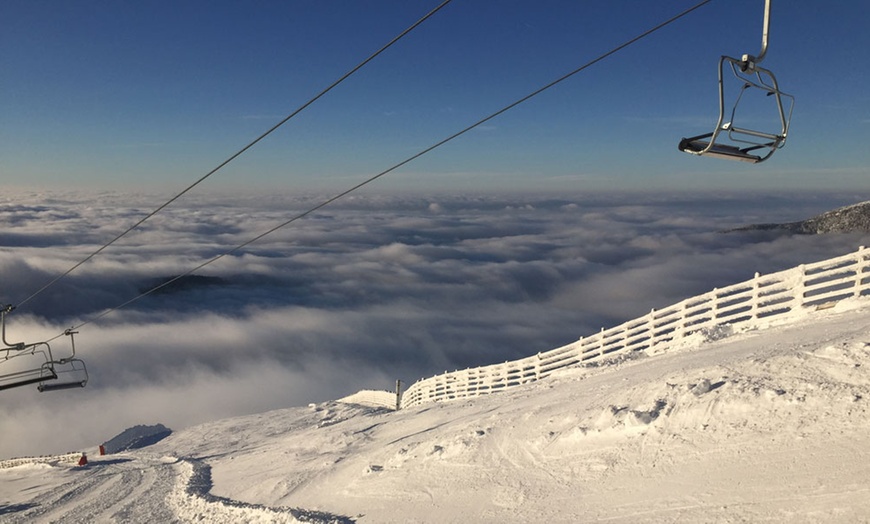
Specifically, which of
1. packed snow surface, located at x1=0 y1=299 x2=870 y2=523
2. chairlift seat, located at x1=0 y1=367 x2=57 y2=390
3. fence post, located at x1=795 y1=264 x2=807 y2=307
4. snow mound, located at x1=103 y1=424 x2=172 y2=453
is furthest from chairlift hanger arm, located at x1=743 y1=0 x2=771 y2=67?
snow mound, located at x1=103 y1=424 x2=172 y2=453

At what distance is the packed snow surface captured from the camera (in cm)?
554

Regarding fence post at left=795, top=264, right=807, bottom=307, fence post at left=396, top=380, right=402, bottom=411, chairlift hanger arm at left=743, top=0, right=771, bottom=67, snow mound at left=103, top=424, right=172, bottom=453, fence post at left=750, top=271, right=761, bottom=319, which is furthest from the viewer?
snow mound at left=103, top=424, right=172, bottom=453

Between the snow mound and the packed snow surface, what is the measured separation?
19712 millimetres

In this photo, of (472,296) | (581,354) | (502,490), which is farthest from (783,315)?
(472,296)

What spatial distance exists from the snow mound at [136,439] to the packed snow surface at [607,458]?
19.7 metres

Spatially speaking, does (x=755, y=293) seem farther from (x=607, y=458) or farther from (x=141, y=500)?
(x=141, y=500)

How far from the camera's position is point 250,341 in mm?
163500

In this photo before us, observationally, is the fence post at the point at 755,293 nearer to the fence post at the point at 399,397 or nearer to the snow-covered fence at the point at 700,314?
the snow-covered fence at the point at 700,314

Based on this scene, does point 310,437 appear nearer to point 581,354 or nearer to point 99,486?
point 99,486

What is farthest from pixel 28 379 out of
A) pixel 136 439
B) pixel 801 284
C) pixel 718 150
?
pixel 136 439

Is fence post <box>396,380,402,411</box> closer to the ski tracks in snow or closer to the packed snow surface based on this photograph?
the ski tracks in snow

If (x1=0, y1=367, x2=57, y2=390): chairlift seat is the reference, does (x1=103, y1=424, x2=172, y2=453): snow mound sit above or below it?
below

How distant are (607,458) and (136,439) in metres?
36.3

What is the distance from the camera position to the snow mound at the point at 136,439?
32.5m
